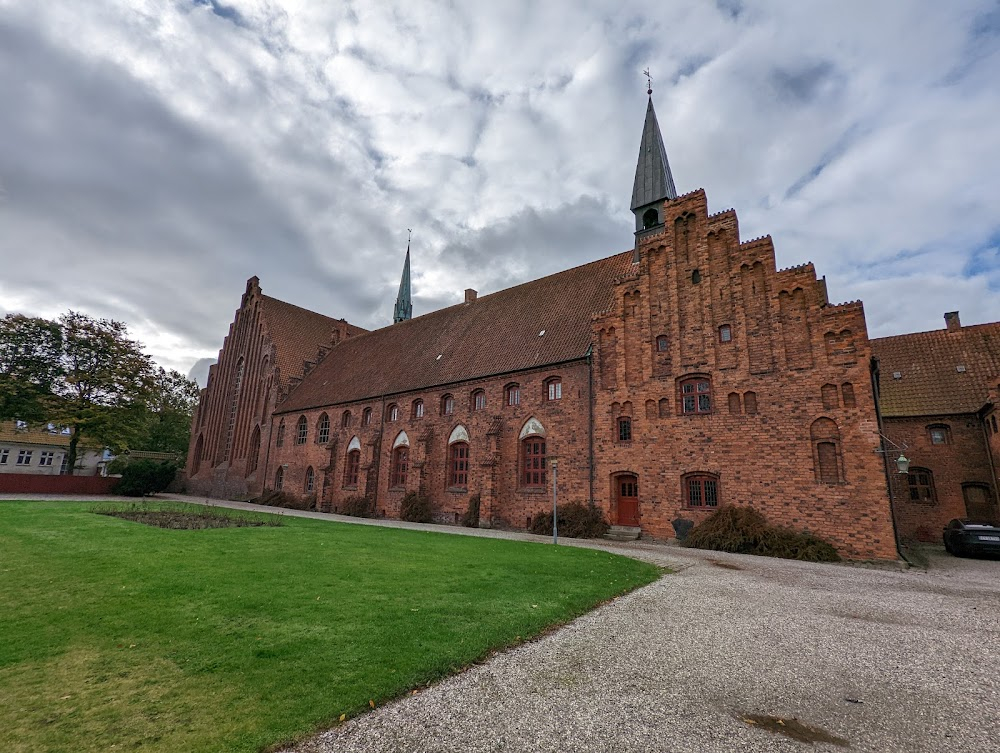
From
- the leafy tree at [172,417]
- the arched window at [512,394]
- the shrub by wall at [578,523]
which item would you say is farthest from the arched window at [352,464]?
the leafy tree at [172,417]

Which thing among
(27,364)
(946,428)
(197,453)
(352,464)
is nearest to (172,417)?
(197,453)

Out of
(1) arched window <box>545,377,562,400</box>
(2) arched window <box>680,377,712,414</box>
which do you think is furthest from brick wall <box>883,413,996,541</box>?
(1) arched window <box>545,377,562,400</box>

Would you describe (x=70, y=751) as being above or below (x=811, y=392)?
below

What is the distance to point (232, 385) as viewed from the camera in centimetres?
4112

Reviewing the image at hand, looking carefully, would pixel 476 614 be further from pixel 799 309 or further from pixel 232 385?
pixel 232 385

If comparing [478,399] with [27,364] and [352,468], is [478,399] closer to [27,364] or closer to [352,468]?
[352,468]

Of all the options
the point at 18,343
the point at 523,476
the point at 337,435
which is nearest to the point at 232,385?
the point at 18,343

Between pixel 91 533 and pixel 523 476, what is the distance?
1448 centimetres

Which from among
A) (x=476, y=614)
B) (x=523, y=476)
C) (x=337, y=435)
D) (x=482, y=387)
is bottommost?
(x=476, y=614)

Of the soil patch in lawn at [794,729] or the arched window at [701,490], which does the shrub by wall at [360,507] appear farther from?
the soil patch in lawn at [794,729]

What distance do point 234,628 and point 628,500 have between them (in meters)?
15.1

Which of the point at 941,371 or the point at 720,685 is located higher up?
the point at 941,371

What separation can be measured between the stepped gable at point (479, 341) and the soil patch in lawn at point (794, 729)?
54.5ft

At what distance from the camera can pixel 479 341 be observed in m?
26.5
